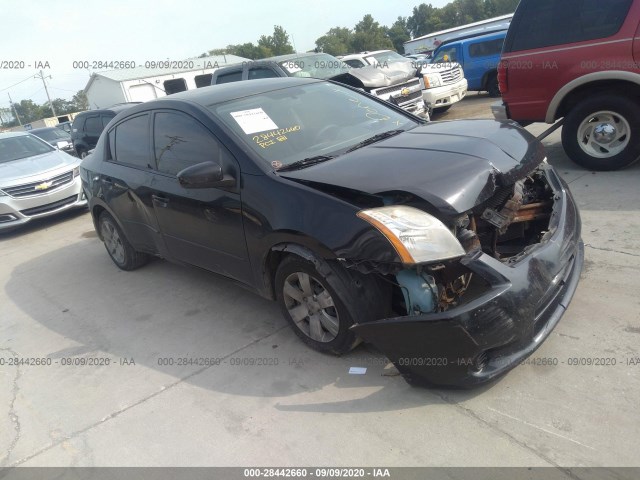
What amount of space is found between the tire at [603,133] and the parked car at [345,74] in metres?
3.90

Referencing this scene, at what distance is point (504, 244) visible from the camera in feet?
11.0

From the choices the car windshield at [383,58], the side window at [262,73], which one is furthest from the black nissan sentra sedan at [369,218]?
the car windshield at [383,58]

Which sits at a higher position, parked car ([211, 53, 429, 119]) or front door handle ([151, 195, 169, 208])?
parked car ([211, 53, 429, 119])

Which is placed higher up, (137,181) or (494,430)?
(137,181)

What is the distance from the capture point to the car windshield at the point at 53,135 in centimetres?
1820

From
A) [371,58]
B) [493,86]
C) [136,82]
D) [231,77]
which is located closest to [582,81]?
[231,77]

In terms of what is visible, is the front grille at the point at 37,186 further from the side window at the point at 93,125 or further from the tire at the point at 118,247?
the side window at the point at 93,125

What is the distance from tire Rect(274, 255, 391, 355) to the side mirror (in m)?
0.69

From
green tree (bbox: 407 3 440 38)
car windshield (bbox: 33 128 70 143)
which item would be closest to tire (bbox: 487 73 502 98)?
car windshield (bbox: 33 128 70 143)

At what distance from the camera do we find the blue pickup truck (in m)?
14.2

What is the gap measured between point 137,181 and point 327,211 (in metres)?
2.33

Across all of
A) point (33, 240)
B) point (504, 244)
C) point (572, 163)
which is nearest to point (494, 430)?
point (504, 244)

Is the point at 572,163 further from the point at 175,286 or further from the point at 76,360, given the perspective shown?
the point at 76,360

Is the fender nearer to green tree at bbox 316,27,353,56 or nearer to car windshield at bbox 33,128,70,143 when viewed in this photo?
car windshield at bbox 33,128,70,143
